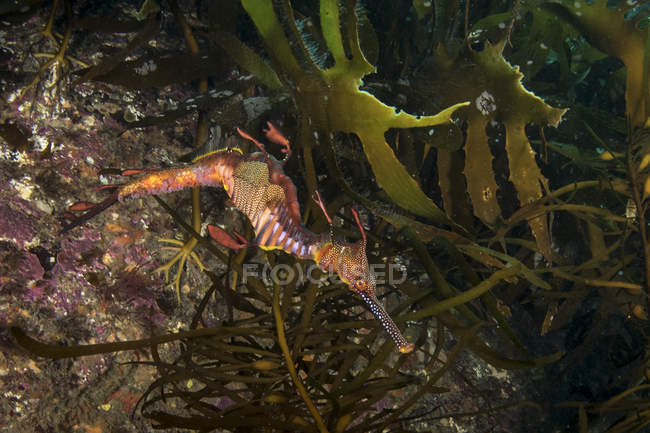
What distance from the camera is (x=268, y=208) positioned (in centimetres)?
148

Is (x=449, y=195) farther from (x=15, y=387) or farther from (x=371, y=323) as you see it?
(x=15, y=387)

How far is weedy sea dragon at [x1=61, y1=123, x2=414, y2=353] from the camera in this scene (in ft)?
4.42

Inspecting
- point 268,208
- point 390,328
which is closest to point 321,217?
point 268,208

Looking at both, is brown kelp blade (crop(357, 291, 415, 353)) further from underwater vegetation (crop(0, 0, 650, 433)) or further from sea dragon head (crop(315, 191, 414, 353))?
underwater vegetation (crop(0, 0, 650, 433))

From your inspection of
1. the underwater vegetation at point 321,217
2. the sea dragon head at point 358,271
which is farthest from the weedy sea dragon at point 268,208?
the underwater vegetation at point 321,217

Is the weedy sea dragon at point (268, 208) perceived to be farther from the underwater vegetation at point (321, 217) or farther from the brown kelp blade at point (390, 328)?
the underwater vegetation at point (321, 217)

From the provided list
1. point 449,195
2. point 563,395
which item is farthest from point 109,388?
point 563,395

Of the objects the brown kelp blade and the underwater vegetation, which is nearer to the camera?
the brown kelp blade

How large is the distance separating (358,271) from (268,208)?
0.47m

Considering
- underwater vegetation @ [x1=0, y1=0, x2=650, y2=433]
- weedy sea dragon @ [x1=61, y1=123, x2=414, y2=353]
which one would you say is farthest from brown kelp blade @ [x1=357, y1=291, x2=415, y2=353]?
underwater vegetation @ [x1=0, y1=0, x2=650, y2=433]

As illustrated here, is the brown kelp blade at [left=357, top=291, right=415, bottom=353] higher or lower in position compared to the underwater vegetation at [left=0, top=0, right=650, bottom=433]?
lower

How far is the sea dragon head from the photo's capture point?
131 centimetres

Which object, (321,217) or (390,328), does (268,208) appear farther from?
(390,328)

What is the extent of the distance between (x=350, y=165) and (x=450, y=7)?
1.41m
